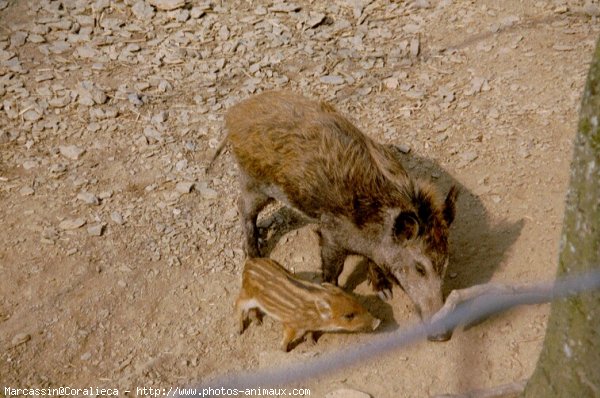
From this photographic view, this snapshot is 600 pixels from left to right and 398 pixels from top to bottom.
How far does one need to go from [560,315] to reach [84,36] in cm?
639

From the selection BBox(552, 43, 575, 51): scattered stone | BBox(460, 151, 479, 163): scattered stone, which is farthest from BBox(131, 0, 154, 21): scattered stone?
BBox(552, 43, 575, 51): scattered stone

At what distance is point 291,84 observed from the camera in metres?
7.30

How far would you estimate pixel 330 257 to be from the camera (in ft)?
17.5

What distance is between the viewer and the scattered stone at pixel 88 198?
6.17 m

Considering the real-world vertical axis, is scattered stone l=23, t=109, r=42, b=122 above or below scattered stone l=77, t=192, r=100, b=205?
above

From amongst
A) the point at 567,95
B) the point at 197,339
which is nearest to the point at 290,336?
the point at 197,339

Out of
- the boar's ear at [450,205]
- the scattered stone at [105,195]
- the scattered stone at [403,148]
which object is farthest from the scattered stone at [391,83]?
the scattered stone at [105,195]

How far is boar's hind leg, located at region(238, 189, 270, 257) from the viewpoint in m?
5.75

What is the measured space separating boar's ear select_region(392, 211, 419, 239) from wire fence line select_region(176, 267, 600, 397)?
62cm

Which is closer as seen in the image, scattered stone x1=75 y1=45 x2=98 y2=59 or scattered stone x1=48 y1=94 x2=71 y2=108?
scattered stone x1=48 y1=94 x2=71 y2=108

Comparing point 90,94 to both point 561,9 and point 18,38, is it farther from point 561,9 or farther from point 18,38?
point 561,9

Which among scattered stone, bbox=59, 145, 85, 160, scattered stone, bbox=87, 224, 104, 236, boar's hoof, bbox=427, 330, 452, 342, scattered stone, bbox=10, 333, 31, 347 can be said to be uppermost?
scattered stone, bbox=59, 145, 85, 160

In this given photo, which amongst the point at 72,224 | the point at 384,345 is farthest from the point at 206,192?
the point at 384,345

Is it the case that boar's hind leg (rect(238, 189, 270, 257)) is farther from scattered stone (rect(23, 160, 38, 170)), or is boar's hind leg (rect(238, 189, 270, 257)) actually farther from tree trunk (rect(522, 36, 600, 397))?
tree trunk (rect(522, 36, 600, 397))
